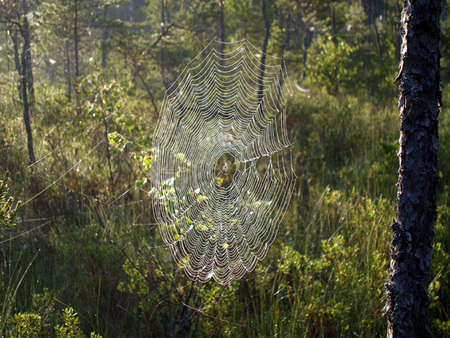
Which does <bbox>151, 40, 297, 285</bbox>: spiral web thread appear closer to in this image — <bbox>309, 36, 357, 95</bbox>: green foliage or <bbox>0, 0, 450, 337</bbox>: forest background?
<bbox>0, 0, 450, 337</bbox>: forest background

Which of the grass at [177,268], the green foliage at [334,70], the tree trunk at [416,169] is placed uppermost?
the green foliage at [334,70]

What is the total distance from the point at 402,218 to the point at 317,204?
6.89 ft

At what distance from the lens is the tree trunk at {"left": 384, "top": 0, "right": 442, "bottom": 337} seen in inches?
77.3

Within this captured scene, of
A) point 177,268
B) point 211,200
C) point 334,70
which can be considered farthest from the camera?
point 334,70

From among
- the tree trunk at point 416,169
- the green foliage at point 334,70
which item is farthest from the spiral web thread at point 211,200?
the green foliage at point 334,70

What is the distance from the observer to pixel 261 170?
17.6 feet

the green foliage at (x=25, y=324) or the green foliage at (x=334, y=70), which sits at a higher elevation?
the green foliage at (x=334, y=70)

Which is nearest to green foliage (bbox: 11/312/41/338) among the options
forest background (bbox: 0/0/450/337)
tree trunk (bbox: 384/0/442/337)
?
forest background (bbox: 0/0/450/337)

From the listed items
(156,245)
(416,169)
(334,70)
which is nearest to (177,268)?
(156,245)

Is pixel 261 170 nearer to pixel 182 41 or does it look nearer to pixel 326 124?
pixel 326 124

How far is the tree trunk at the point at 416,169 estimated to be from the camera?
196 cm

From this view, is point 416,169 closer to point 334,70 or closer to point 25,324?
point 25,324

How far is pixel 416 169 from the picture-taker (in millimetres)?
2062

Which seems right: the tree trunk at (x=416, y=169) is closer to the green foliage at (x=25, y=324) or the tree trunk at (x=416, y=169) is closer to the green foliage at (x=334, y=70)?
the green foliage at (x=25, y=324)
